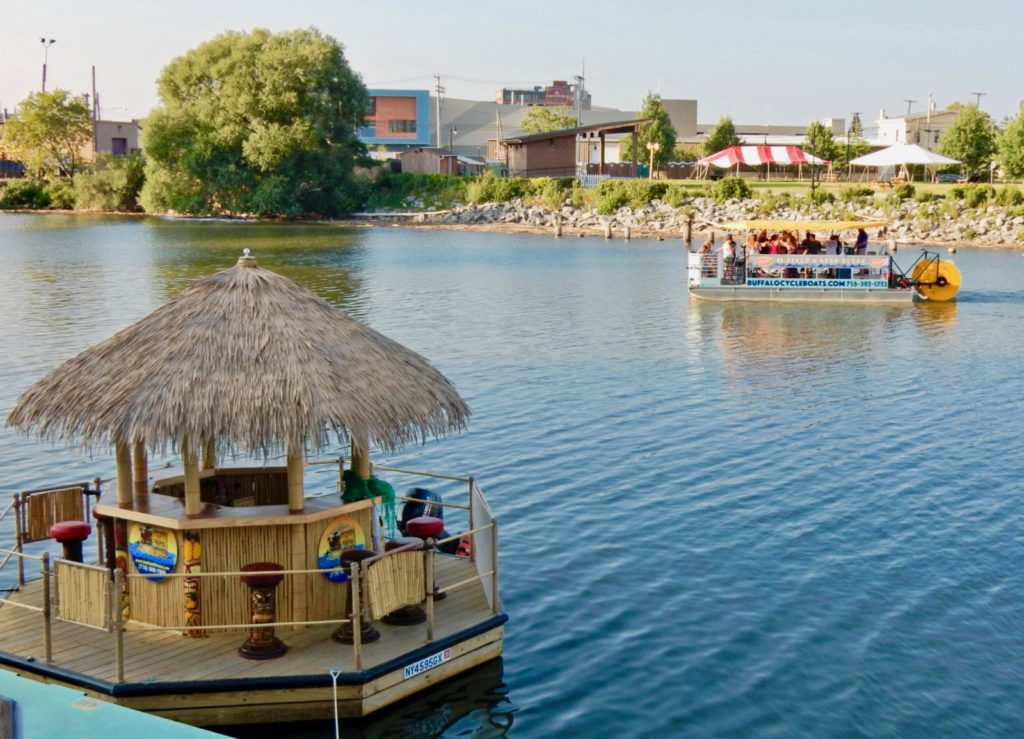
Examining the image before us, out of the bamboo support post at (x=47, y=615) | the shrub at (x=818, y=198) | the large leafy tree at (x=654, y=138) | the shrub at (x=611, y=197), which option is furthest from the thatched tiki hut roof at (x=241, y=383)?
the large leafy tree at (x=654, y=138)

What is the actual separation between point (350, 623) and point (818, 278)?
1533 inches

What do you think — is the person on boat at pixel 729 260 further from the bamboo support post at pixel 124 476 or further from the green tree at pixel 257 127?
the green tree at pixel 257 127

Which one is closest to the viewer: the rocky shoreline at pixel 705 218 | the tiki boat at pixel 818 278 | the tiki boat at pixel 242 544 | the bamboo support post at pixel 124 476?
the tiki boat at pixel 242 544

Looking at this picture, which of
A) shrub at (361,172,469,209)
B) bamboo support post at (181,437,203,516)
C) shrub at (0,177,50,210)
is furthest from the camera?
shrub at (0,177,50,210)

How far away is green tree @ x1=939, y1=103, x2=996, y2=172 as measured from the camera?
99.9 m

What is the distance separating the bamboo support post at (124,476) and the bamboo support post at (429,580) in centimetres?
317

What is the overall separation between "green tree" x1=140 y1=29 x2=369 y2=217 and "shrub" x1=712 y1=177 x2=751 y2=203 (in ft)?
106

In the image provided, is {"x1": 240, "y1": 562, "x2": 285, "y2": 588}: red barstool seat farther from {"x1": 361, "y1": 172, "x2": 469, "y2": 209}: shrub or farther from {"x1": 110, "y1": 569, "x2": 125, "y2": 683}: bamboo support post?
{"x1": 361, "y1": 172, "x2": 469, "y2": 209}: shrub

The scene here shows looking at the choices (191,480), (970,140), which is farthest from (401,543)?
(970,140)

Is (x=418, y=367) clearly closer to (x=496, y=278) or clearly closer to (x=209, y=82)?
(x=496, y=278)

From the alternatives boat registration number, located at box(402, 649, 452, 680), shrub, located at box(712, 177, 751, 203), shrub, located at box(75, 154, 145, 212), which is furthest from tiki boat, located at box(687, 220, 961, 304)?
shrub, located at box(75, 154, 145, 212)

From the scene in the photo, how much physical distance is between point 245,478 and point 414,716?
339 centimetres

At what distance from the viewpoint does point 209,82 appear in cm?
10125

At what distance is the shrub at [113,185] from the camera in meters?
114
